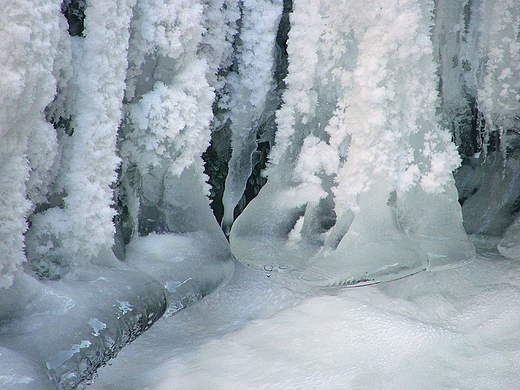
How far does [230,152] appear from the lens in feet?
5.43

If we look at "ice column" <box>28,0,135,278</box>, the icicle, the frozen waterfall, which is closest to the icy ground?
the frozen waterfall

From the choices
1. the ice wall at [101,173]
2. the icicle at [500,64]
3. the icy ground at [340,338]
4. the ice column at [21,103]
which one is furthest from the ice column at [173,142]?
the icicle at [500,64]

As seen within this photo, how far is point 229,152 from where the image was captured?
1.65m

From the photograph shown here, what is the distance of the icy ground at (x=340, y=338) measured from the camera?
3.73 feet

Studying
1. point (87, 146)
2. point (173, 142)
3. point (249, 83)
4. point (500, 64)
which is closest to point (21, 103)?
point (87, 146)

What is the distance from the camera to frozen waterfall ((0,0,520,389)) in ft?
3.34

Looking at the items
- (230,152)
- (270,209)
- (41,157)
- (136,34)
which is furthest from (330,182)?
(41,157)

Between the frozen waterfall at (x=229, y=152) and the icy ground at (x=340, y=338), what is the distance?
0.09 m

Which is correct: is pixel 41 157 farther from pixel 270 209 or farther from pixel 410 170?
pixel 410 170

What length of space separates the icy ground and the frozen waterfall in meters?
0.09

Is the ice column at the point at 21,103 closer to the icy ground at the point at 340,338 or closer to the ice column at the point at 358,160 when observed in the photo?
the icy ground at the point at 340,338

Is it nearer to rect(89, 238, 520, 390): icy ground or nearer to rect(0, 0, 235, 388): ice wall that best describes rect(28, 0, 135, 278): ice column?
rect(0, 0, 235, 388): ice wall

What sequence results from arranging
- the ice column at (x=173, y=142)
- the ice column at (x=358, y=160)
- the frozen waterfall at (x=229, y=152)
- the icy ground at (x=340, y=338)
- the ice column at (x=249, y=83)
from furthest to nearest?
the ice column at (x=249, y=83) → the ice column at (x=358, y=160) → the ice column at (x=173, y=142) → the icy ground at (x=340, y=338) → the frozen waterfall at (x=229, y=152)

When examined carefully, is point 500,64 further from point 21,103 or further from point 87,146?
point 21,103
